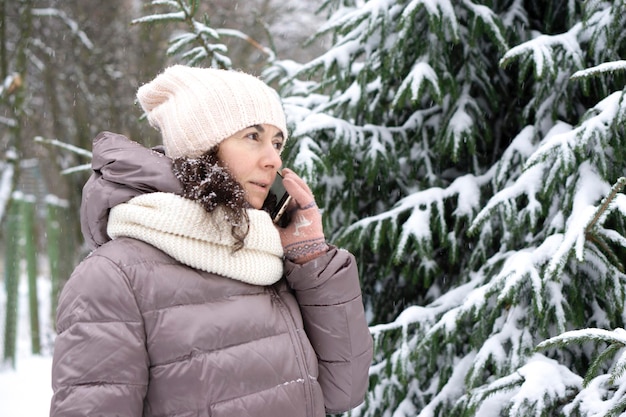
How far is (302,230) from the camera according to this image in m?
1.89

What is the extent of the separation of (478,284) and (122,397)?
1.87 metres

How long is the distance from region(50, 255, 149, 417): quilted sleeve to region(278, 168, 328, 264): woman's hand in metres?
0.54

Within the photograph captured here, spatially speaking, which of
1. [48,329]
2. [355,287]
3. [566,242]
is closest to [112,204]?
[355,287]

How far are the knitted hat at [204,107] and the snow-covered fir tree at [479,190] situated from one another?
109cm

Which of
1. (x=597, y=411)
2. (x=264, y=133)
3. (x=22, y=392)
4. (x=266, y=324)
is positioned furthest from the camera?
(x=22, y=392)

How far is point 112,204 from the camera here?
163 cm

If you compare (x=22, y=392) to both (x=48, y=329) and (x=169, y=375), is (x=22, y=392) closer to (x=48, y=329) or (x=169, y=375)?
(x=48, y=329)

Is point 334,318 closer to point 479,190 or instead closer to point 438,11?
point 479,190

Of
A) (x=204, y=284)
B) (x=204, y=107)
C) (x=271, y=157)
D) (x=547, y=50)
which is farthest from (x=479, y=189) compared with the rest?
(x=204, y=284)

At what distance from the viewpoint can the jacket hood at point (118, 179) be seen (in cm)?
163

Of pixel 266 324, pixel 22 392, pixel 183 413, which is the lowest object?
pixel 22 392

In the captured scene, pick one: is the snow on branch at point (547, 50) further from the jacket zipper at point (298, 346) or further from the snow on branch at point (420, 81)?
the jacket zipper at point (298, 346)

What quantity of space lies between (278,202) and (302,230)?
0.49 feet

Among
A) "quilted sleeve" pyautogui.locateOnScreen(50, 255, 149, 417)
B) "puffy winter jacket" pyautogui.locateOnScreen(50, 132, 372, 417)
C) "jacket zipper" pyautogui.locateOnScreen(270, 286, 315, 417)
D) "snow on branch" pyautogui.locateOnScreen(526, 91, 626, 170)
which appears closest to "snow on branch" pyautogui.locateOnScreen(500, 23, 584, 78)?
"snow on branch" pyautogui.locateOnScreen(526, 91, 626, 170)
